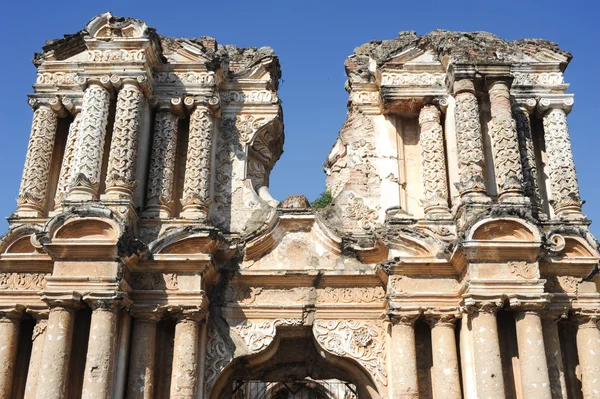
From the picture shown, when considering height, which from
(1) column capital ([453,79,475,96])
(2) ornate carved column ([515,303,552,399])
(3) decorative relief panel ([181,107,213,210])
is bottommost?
(2) ornate carved column ([515,303,552,399])

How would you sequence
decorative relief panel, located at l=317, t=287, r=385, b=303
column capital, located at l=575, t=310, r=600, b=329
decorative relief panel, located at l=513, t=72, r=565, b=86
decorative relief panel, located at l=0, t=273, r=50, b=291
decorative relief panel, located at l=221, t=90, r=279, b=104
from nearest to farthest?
column capital, located at l=575, t=310, r=600, b=329 < decorative relief panel, located at l=0, t=273, r=50, b=291 < decorative relief panel, located at l=317, t=287, r=385, b=303 < decorative relief panel, located at l=513, t=72, r=565, b=86 < decorative relief panel, located at l=221, t=90, r=279, b=104

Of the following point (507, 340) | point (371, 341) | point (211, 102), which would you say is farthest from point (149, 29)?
Result: point (507, 340)

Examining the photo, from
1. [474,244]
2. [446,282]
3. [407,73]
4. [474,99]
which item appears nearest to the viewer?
[474,244]

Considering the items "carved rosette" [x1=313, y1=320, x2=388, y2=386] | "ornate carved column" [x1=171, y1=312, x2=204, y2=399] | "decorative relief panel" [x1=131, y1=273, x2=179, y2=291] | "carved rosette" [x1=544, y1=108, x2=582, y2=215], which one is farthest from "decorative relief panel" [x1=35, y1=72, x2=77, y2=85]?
"carved rosette" [x1=544, y1=108, x2=582, y2=215]

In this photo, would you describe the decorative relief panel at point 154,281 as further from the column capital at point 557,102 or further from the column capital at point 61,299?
the column capital at point 557,102

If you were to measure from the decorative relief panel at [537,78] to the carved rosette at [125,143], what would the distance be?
6750mm

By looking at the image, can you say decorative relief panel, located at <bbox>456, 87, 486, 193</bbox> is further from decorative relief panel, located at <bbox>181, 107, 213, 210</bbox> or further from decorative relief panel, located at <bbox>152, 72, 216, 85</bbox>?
decorative relief panel, located at <bbox>152, 72, 216, 85</bbox>

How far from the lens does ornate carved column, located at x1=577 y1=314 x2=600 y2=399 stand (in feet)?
34.1

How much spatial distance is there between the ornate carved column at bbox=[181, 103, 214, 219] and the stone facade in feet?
0.13

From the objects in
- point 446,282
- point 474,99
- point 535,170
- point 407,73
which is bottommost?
point 446,282

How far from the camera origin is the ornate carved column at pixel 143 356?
10406 mm

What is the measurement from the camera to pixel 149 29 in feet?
40.8

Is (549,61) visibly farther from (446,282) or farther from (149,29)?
(149,29)

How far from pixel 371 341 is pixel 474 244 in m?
2.38
